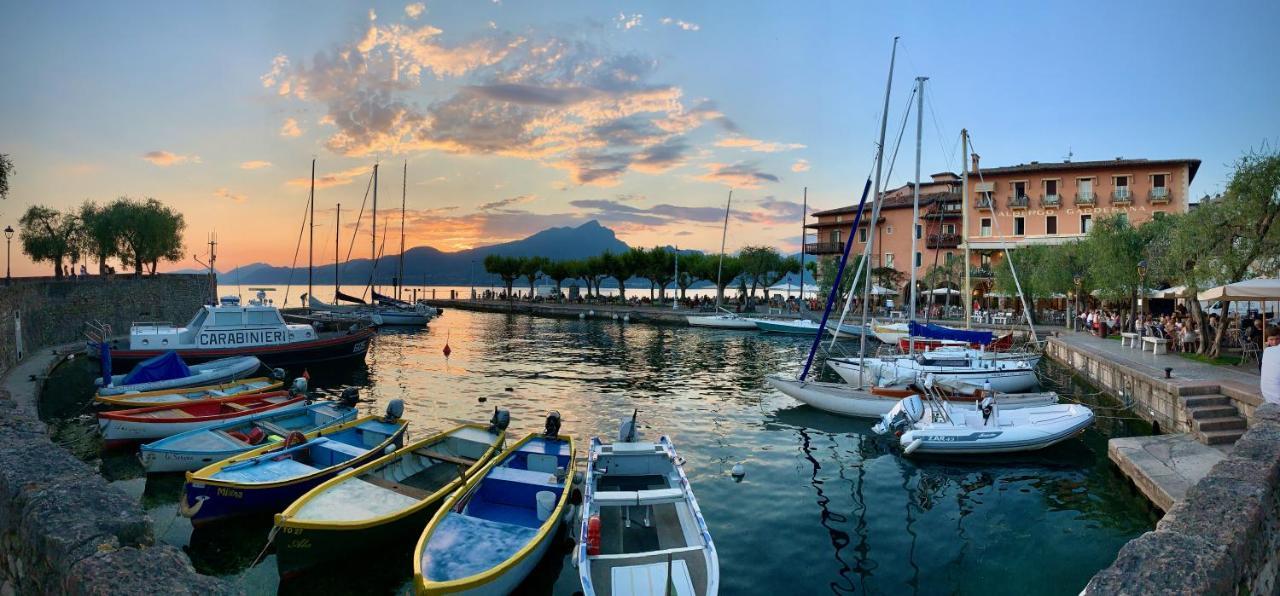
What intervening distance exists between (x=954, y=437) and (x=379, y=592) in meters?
13.8

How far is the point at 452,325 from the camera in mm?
63750

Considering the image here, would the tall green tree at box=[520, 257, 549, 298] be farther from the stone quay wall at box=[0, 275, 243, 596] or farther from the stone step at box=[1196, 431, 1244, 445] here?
the stone quay wall at box=[0, 275, 243, 596]

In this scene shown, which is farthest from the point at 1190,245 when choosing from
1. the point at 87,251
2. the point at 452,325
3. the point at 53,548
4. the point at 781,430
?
the point at 87,251

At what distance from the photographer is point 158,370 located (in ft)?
71.1

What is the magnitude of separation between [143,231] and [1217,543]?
64.6m

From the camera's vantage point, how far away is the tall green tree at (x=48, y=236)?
49.2 meters

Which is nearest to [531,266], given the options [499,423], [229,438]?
[229,438]

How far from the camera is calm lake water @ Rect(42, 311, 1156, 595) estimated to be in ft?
33.1

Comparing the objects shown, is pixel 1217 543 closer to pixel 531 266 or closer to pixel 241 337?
pixel 241 337

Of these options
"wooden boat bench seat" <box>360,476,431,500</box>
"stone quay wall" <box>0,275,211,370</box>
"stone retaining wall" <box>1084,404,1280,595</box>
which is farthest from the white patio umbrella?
"stone quay wall" <box>0,275,211,370</box>

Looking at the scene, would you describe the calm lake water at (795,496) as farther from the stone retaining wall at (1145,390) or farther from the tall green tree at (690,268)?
the tall green tree at (690,268)


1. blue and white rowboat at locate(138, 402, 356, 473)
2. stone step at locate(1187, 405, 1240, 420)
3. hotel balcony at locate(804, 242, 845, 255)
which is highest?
hotel balcony at locate(804, 242, 845, 255)

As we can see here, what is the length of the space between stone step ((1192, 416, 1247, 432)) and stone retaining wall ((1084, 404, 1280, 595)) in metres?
9.20

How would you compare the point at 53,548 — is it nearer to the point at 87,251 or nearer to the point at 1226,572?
the point at 1226,572
